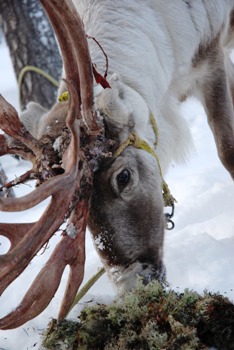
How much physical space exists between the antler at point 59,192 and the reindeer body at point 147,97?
136 mm

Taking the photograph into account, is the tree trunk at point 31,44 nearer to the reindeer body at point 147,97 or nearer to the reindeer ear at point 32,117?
the reindeer body at point 147,97

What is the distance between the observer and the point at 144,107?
2789mm

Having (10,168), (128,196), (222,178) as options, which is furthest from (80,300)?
(10,168)

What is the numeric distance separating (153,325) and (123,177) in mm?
796

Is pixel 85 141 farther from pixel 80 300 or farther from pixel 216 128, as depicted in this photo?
pixel 216 128

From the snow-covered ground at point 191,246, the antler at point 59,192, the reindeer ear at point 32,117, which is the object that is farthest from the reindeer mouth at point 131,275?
the reindeer ear at point 32,117

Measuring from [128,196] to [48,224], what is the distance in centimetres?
57

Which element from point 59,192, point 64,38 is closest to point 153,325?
point 59,192

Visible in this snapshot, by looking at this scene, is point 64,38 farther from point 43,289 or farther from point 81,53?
point 43,289

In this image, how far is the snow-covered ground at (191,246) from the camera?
2.69m

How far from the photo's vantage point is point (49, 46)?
5.89 meters

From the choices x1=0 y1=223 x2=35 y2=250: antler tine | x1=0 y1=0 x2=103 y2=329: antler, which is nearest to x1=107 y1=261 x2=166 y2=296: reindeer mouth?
x1=0 y1=0 x2=103 y2=329: antler

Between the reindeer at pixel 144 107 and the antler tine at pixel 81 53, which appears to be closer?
the antler tine at pixel 81 53

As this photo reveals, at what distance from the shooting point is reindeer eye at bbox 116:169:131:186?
2.58 m
